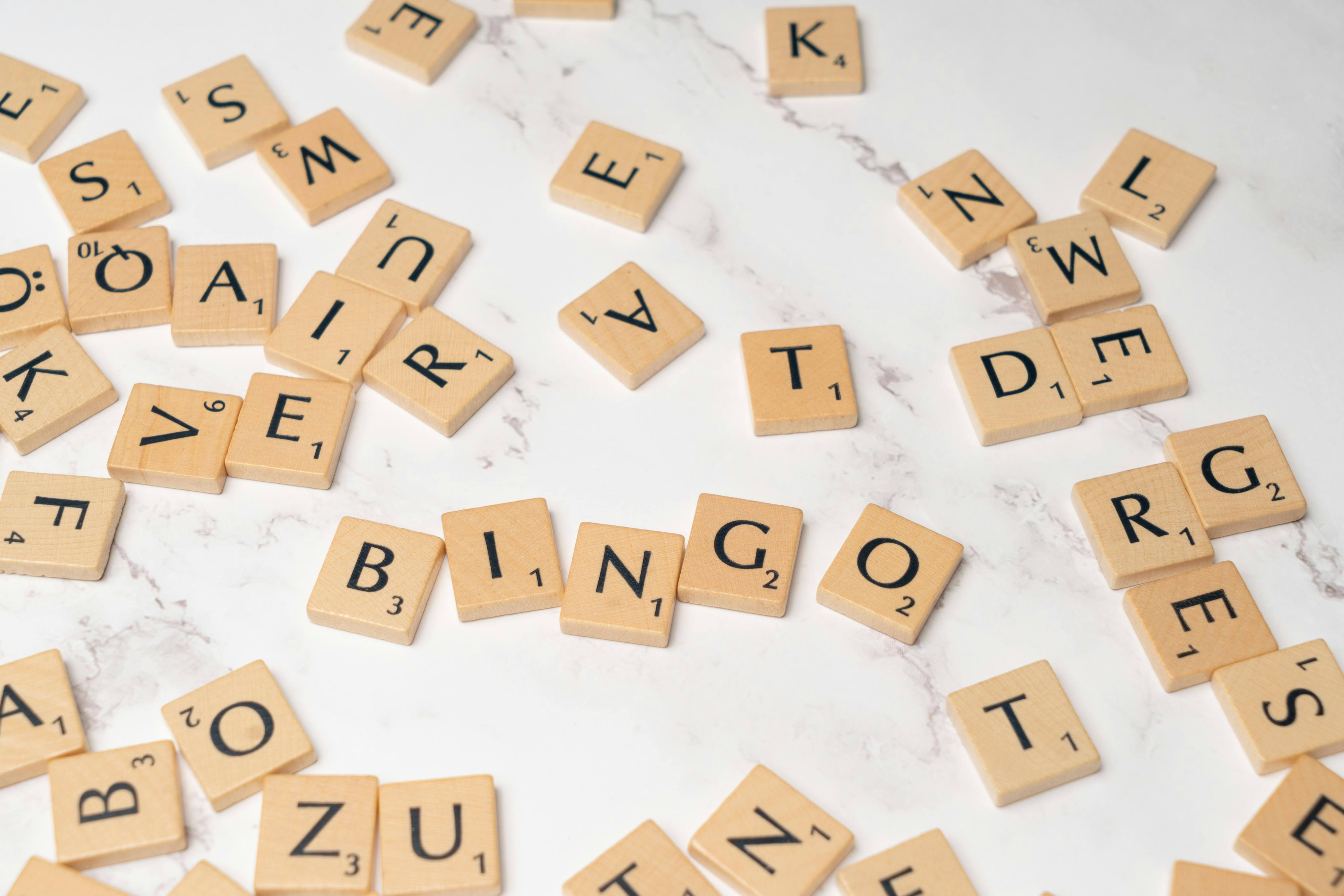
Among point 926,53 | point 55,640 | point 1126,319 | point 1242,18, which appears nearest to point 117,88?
point 55,640

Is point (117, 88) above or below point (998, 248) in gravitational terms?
below

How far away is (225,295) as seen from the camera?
188 cm

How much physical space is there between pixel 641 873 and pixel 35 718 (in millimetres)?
924

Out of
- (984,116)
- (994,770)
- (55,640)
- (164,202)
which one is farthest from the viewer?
(984,116)

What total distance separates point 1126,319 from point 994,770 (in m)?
0.86

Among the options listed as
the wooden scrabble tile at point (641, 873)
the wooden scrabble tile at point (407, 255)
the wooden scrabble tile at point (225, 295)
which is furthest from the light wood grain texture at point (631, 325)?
the wooden scrabble tile at point (641, 873)

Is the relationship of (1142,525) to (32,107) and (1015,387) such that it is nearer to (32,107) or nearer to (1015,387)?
(1015,387)

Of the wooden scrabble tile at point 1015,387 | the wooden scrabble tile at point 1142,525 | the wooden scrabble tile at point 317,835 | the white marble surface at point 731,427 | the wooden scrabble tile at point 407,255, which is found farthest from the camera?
the wooden scrabble tile at point 407,255

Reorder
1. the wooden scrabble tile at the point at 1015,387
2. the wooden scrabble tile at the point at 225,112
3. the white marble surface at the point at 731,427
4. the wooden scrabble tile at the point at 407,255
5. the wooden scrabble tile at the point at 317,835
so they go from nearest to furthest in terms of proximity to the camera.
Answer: the wooden scrabble tile at the point at 317,835 < the white marble surface at the point at 731,427 < the wooden scrabble tile at the point at 1015,387 < the wooden scrabble tile at the point at 407,255 < the wooden scrabble tile at the point at 225,112

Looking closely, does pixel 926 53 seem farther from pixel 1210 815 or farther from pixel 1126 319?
pixel 1210 815

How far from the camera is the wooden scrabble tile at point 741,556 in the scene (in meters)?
1.65

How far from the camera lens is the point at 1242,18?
2.29 meters

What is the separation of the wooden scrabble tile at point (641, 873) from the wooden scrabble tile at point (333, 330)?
2.99 ft

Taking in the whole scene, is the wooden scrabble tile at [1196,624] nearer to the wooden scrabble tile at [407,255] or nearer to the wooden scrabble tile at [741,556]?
the wooden scrabble tile at [741,556]
